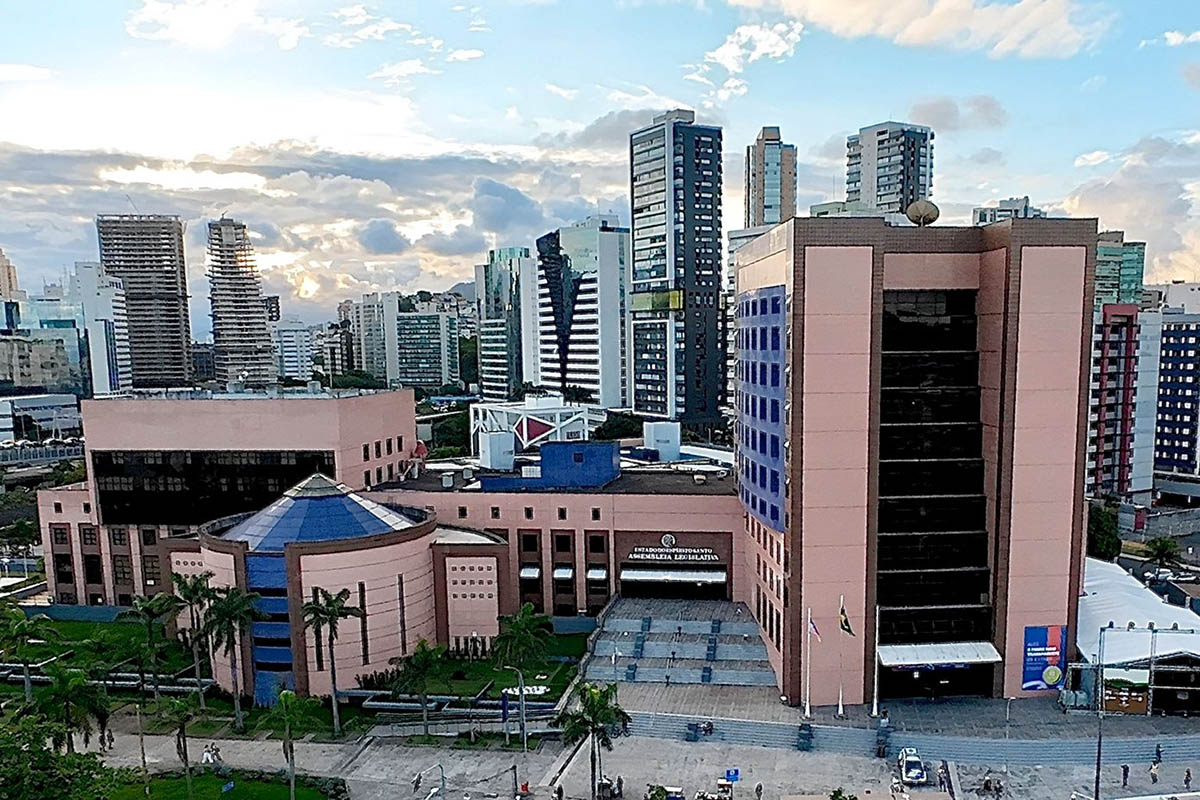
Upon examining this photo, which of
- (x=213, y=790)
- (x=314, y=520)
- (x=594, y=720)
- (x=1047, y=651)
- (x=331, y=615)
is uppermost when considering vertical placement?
(x=314, y=520)

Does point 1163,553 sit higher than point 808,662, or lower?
lower

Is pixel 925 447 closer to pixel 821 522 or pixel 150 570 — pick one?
pixel 821 522

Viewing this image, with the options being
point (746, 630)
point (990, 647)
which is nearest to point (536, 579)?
point (746, 630)

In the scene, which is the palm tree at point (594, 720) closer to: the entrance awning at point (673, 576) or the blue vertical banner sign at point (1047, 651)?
the entrance awning at point (673, 576)

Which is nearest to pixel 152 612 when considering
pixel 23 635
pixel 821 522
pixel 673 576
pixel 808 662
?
pixel 23 635

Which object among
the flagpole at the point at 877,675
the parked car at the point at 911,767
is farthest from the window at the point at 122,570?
the parked car at the point at 911,767
